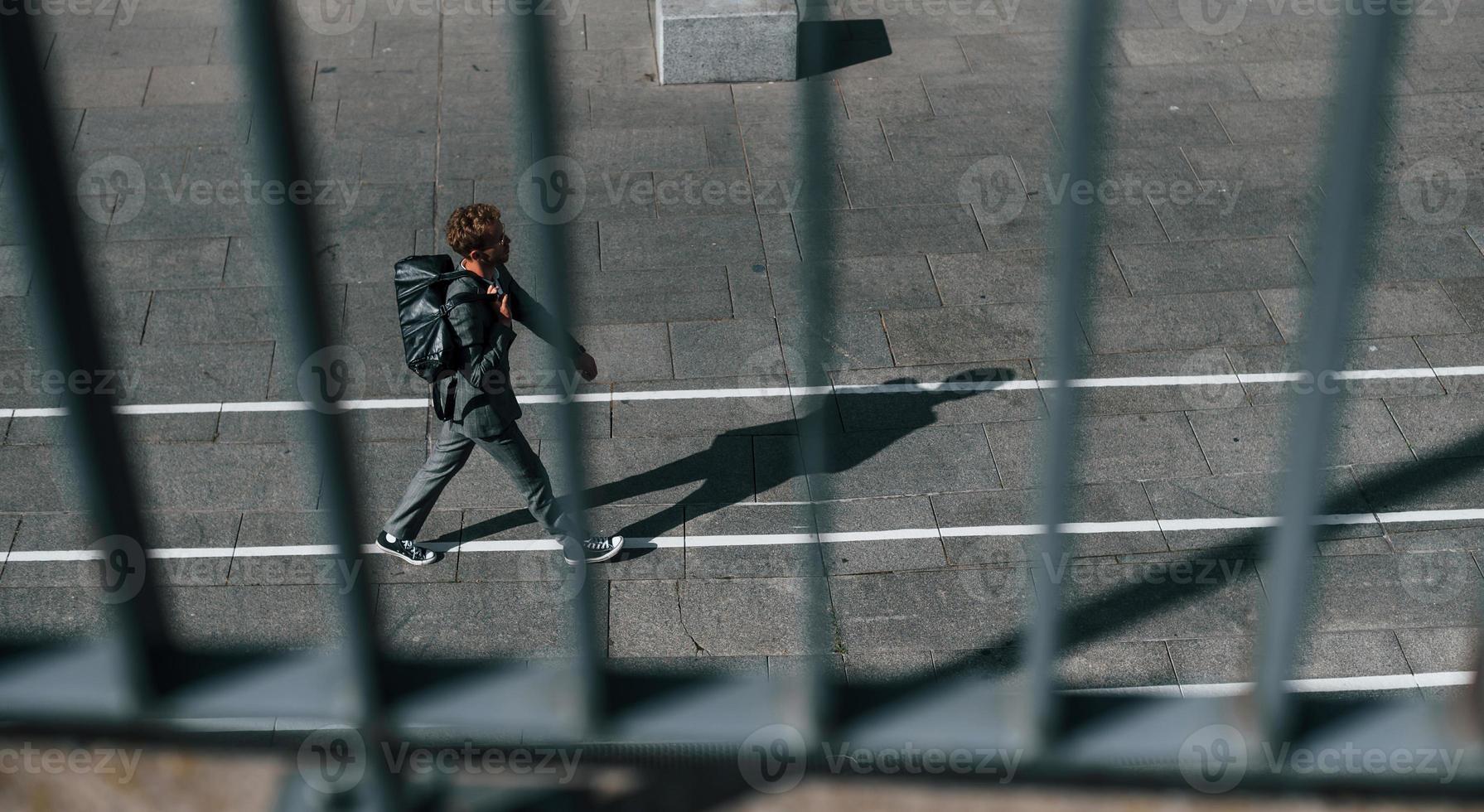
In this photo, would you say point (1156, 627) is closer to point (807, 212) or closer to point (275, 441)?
point (275, 441)

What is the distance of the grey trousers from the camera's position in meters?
7.18

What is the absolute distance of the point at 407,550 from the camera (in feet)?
24.8

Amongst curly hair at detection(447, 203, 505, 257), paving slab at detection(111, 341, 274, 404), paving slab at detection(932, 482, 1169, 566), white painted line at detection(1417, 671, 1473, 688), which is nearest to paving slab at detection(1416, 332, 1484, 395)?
paving slab at detection(932, 482, 1169, 566)

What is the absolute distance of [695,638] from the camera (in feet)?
23.8

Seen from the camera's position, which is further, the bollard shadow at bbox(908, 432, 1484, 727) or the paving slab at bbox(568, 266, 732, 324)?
the paving slab at bbox(568, 266, 732, 324)

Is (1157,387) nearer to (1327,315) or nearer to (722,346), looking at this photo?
(722,346)

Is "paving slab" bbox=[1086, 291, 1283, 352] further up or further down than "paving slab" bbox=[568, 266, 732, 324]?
further up

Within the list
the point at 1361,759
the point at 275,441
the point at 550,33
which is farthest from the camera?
the point at 275,441

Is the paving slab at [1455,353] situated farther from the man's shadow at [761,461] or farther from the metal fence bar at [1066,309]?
the metal fence bar at [1066,309]

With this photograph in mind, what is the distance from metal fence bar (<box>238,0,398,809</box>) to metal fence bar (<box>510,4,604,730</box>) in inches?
7.9

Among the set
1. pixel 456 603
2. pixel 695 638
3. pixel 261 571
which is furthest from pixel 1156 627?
pixel 261 571

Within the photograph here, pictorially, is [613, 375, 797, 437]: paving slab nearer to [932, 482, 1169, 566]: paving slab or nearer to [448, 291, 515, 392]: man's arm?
[932, 482, 1169, 566]: paving slab

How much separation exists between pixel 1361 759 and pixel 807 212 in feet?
2.71

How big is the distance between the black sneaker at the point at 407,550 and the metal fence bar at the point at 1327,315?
628cm
